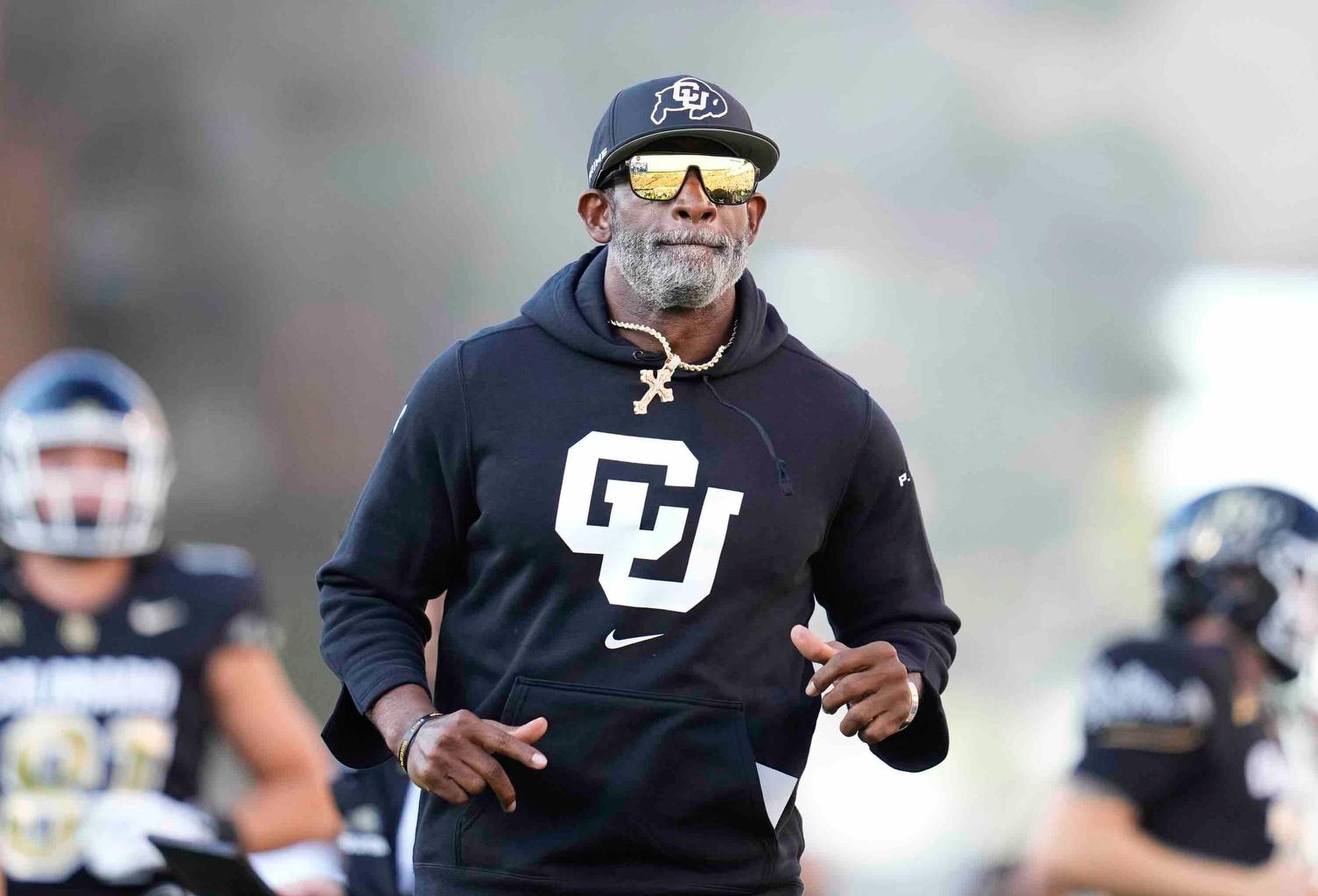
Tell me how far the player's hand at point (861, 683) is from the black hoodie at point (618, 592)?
0.40ft

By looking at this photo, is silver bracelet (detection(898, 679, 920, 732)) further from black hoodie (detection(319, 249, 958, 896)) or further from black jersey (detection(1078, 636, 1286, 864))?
black jersey (detection(1078, 636, 1286, 864))

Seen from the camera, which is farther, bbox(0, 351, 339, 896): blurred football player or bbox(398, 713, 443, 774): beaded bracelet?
bbox(0, 351, 339, 896): blurred football player

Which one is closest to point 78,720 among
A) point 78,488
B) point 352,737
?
point 78,488

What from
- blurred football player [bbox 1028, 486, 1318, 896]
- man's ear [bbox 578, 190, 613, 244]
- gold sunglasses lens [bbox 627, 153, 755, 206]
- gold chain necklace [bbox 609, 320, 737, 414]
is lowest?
blurred football player [bbox 1028, 486, 1318, 896]

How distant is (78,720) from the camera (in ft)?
13.1

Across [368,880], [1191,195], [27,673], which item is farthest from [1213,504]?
[1191,195]

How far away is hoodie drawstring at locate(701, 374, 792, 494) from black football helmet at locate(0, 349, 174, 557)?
2.52 m

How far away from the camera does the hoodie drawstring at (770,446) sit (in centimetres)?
201

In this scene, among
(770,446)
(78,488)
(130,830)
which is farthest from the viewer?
(78,488)

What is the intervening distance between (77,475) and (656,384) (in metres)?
2.60

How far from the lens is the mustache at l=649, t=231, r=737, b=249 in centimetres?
205

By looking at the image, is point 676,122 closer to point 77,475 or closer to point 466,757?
point 466,757

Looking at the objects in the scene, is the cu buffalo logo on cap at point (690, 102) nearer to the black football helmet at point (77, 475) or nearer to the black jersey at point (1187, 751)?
the black jersey at point (1187, 751)

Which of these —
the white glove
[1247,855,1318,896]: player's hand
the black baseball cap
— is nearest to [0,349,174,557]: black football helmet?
the white glove
